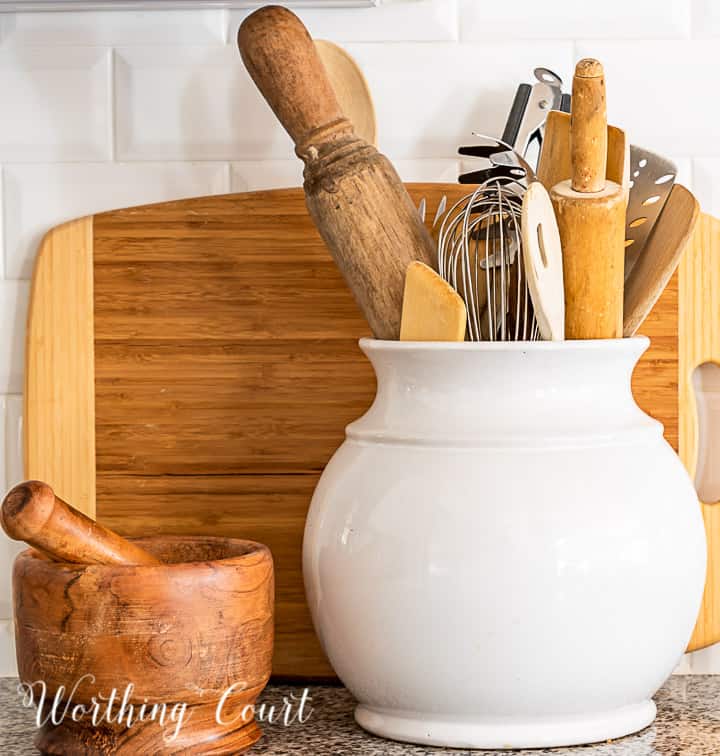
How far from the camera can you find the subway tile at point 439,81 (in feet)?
3.18

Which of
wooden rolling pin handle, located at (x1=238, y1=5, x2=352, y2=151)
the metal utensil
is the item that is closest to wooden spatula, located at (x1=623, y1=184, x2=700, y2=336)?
the metal utensil

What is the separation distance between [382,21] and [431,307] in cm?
35

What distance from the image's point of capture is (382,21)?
3.18 feet

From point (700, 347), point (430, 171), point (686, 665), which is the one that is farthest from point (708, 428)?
point (430, 171)

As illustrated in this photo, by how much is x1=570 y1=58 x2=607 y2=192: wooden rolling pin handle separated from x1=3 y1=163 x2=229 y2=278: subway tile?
14.0 inches

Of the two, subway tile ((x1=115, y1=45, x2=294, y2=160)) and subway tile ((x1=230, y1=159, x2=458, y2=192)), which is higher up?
subway tile ((x1=115, y1=45, x2=294, y2=160))

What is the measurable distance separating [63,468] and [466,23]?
506 mm

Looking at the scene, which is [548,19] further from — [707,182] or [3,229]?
[3,229]

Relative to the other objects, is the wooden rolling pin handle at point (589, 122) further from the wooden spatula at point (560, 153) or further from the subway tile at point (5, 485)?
the subway tile at point (5, 485)

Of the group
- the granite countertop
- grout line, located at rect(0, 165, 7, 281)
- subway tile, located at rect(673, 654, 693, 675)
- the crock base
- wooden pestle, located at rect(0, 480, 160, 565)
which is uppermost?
grout line, located at rect(0, 165, 7, 281)

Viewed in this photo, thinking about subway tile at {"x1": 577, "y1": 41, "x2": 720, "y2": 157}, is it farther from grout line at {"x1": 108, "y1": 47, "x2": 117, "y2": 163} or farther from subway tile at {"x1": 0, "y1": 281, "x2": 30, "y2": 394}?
subway tile at {"x1": 0, "y1": 281, "x2": 30, "y2": 394}

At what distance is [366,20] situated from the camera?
969 millimetres

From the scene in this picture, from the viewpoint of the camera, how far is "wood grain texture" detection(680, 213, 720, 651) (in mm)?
940

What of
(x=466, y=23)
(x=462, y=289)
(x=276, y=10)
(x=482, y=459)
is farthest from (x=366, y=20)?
(x=482, y=459)
